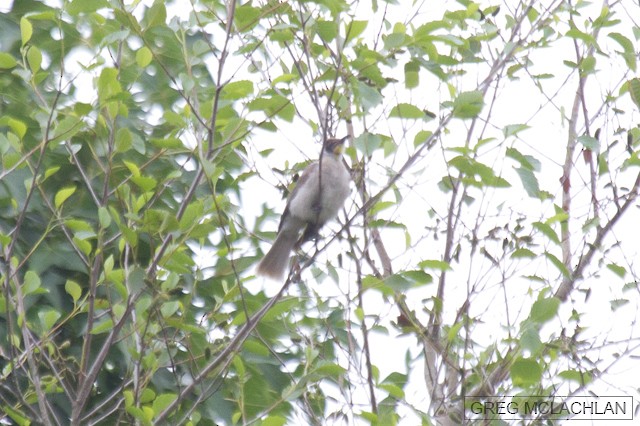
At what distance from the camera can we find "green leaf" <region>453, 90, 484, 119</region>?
12.2 ft

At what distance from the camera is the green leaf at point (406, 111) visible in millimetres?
3758

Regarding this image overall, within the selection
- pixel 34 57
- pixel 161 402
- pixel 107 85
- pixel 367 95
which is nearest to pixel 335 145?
pixel 367 95

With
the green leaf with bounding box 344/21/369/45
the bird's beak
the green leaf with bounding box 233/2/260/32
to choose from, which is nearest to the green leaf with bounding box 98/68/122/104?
the green leaf with bounding box 233/2/260/32

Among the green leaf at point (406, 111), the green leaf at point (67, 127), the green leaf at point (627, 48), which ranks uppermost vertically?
the green leaf at point (627, 48)

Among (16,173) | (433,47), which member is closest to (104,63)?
(16,173)

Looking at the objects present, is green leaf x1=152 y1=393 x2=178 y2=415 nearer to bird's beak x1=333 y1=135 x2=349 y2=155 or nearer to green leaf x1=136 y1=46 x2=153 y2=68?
green leaf x1=136 y1=46 x2=153 y2=68

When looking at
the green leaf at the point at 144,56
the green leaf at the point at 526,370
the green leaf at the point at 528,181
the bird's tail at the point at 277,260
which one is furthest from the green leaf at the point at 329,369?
the bird's tail at the point at 277,260

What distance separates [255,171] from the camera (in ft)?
15.8

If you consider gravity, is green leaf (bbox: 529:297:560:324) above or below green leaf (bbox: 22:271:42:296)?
above

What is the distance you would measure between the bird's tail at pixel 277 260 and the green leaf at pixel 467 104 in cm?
206

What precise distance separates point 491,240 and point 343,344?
949mm

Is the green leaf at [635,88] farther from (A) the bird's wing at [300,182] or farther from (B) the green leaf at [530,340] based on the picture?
(A) the bird's wing at [300,182]

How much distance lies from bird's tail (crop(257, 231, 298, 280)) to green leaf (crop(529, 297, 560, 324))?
2102 mm

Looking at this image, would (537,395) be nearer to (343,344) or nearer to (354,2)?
(343,344)
